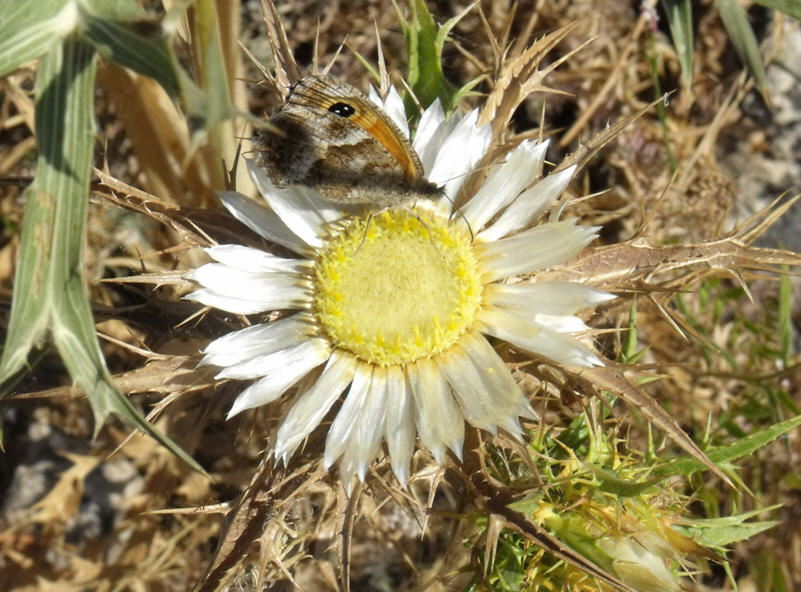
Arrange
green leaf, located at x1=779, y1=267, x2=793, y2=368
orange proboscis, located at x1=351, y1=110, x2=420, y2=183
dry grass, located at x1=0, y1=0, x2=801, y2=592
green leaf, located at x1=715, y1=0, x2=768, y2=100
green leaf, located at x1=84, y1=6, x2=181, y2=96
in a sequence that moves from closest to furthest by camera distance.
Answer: green leaf, located at x1=84, y1=6, x2=181, y2=96
orange proboscis, located at x1=351, y1=110, x2=420, y2=183
green leaf, located at x1=715, y1=0, x2=768, y2=100
dry grass, located at x1=0, y1=0, x2=801, y2=592
green leaf, located at x1=779, y1=267, x2=793, y2=368

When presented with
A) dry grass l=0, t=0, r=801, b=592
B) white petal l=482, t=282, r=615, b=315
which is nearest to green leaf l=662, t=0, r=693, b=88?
dry grass l=0, t=0, r=801, b=592

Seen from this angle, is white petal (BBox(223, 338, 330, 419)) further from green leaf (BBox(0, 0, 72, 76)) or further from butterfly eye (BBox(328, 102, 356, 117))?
green leaf (BBox(0, 0, 72, 76))

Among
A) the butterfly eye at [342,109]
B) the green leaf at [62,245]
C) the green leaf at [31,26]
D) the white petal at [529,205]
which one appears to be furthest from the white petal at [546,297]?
the green leaf at [31,26]

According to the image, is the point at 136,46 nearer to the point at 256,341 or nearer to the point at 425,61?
the point at 256,341

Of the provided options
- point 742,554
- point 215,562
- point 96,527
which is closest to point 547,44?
point 215,562

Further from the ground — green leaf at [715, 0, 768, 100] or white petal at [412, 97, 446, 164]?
white petal at [412, 97, 446, 164]

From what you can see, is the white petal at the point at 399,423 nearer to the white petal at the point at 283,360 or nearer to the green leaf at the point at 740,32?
the white petal at the point at 283,360
